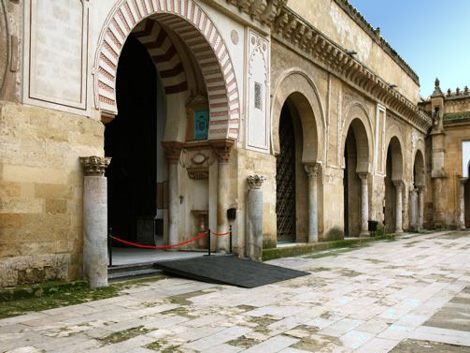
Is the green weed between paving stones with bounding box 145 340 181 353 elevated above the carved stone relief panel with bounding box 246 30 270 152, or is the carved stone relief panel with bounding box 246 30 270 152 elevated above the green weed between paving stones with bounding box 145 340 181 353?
the carved stone relief panel with bounding box 246 30 270 152

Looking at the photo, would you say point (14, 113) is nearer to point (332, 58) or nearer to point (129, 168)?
point (129, 168)

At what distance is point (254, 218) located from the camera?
872 cm

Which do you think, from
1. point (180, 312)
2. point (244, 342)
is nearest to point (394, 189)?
point (180, 312)

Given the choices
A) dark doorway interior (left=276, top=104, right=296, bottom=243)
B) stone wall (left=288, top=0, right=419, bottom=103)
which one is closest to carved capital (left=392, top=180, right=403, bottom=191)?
stone wall (left=288, top=0, right=419, bottom=103)

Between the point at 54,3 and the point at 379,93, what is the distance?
476 inches

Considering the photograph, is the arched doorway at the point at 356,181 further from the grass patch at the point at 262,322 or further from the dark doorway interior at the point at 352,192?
the grass patch at the point at 262,322

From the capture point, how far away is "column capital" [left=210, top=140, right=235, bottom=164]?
8.48 m

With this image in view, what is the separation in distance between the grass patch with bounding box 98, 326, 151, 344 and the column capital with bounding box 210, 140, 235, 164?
4708 mm

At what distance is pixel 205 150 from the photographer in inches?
349

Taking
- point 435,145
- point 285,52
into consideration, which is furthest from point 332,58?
point 435,145

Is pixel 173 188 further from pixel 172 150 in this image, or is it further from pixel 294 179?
pixel 294 179

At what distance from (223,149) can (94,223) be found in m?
3.35

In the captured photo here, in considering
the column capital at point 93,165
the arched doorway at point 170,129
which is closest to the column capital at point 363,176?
the arched doorway at point 170,129

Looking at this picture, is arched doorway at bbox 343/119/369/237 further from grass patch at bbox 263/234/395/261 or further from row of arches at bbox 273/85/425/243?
grass patch at bbox 263/234/395/261
